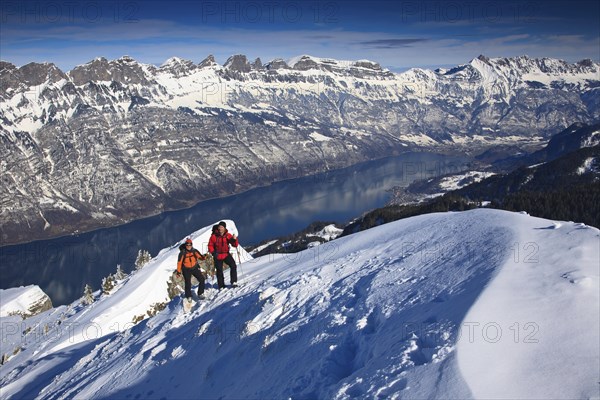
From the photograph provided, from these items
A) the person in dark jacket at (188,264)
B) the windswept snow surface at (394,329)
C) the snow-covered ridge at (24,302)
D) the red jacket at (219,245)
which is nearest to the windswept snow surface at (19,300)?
the snow-covered ridge at (24,302)

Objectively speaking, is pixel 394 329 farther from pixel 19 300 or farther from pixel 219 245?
A: pixel 19 300

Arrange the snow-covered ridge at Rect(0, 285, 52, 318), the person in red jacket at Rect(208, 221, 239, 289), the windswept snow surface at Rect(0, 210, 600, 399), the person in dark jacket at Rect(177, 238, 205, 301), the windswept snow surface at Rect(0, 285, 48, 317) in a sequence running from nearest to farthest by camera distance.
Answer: the windswept snow surface at Rect(0, 210, 600, 399), the person in red jacket at Rect(208, 221, 239, 289), the person in dark jacket at Rect(177, 238, 205, 301), the snow-covered ridge at Rect(0, 285, 52, 318), the windswept snow surface at Rect(0, 285, 48, 317)

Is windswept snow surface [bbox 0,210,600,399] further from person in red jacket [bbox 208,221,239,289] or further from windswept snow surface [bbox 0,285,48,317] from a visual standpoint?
windswept snow surface [bbox 0,285,48,317]

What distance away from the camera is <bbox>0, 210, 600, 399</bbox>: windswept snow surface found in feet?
27.2

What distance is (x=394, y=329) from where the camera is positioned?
10.5 m

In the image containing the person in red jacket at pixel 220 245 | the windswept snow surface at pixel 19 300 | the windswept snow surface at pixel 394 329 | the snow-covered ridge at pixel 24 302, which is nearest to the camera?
the windswept snow surface at pixel 394 329

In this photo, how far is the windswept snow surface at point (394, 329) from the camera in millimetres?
8281

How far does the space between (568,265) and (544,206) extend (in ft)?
240

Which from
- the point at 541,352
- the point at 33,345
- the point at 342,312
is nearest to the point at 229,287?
the point at 342,312

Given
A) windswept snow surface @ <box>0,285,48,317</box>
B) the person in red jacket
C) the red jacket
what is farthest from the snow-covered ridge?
the red jacket

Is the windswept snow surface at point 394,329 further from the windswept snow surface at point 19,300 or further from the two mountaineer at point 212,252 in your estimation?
the windswept snow surface at point 19,300

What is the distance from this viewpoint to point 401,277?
14.1 meters

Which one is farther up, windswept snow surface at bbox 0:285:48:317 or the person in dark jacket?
the person in dark jacket

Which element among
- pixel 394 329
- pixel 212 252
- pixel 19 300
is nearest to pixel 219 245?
pixel 212 252
